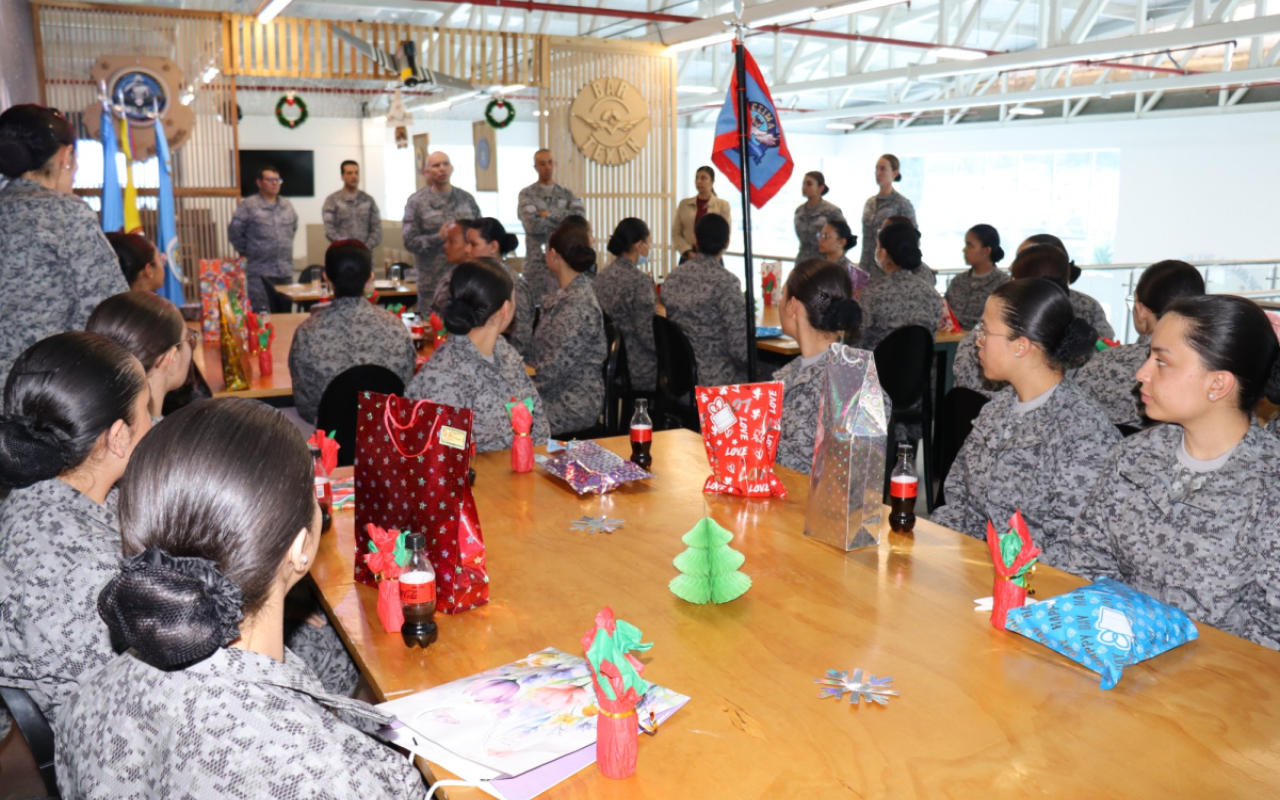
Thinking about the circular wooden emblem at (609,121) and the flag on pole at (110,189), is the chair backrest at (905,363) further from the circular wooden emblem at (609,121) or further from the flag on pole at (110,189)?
the circular wooden emblem at (609,121)

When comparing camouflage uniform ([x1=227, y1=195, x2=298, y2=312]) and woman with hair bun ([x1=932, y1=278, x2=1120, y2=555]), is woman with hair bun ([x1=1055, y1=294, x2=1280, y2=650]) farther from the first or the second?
camouflage uniform ([x1=227, y1=195, x2=298, y2=312])

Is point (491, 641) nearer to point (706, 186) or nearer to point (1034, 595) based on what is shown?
point (1034, 595)

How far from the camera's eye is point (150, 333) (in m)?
2.55

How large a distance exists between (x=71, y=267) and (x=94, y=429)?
75.3 inches

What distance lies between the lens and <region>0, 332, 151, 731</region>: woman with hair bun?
1596mm

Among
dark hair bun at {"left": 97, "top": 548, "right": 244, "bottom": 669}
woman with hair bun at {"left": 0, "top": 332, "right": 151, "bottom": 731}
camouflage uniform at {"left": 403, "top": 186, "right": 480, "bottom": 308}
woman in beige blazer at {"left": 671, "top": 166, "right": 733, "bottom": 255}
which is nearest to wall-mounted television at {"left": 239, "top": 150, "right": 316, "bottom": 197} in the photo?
woman in beige blazer at {"left": 671, "top": 166, "right": 733, "bottom": 255}

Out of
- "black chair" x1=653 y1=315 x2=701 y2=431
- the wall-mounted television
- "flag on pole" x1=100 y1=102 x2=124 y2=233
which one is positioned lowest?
"black chair" x1=653 y1=315 x2=701 y2=431

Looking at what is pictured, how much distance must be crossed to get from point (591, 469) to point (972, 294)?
13.7 ft

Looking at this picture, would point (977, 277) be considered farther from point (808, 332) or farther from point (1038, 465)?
point (1038, 465)

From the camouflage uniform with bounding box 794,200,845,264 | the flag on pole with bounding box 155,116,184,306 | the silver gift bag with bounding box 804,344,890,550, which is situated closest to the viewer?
the silver gift bag with bounding box 804,344,890,550

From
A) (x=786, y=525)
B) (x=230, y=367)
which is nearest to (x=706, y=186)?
(x=230, y=367)

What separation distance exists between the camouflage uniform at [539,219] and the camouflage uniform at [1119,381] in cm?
495

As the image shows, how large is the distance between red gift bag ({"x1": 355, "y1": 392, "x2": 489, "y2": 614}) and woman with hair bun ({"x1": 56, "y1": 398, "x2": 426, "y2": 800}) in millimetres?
Result: 587

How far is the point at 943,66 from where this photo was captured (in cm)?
1066
